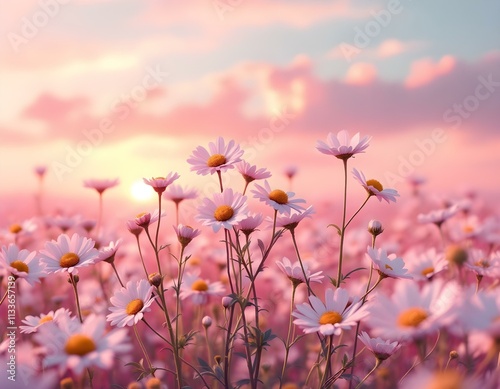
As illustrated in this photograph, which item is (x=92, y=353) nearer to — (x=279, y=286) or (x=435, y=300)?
(x=435, y=300)

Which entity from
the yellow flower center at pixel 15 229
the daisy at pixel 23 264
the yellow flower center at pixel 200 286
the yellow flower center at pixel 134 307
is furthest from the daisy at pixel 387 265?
the yellow flower center at pixel 15 229

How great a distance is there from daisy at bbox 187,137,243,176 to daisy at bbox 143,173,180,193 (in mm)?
81

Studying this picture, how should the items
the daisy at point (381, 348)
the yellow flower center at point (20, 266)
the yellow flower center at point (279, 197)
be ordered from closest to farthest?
the daisy at point (381, 348) < the yellow flower center at point (279, 197) < the yellow flower center at point (20, 266)

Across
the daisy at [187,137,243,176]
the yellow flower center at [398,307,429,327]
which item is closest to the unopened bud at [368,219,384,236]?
the daisy at [187,137,243,176]

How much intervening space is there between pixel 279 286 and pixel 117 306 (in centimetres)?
200

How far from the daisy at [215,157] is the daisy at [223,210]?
0.24 ft

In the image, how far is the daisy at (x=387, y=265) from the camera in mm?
1376

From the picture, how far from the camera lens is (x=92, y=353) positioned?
1063mm

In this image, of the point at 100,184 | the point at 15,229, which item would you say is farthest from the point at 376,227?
the point at 15,229

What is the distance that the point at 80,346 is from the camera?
1072 mm

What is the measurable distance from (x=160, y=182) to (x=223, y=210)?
0.79 ft

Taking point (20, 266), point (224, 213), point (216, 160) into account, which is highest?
point (216, 160)

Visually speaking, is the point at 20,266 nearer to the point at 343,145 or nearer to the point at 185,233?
the point at 185,233

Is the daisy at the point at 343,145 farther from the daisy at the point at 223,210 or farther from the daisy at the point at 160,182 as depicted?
the daisy at the point at 160,182
